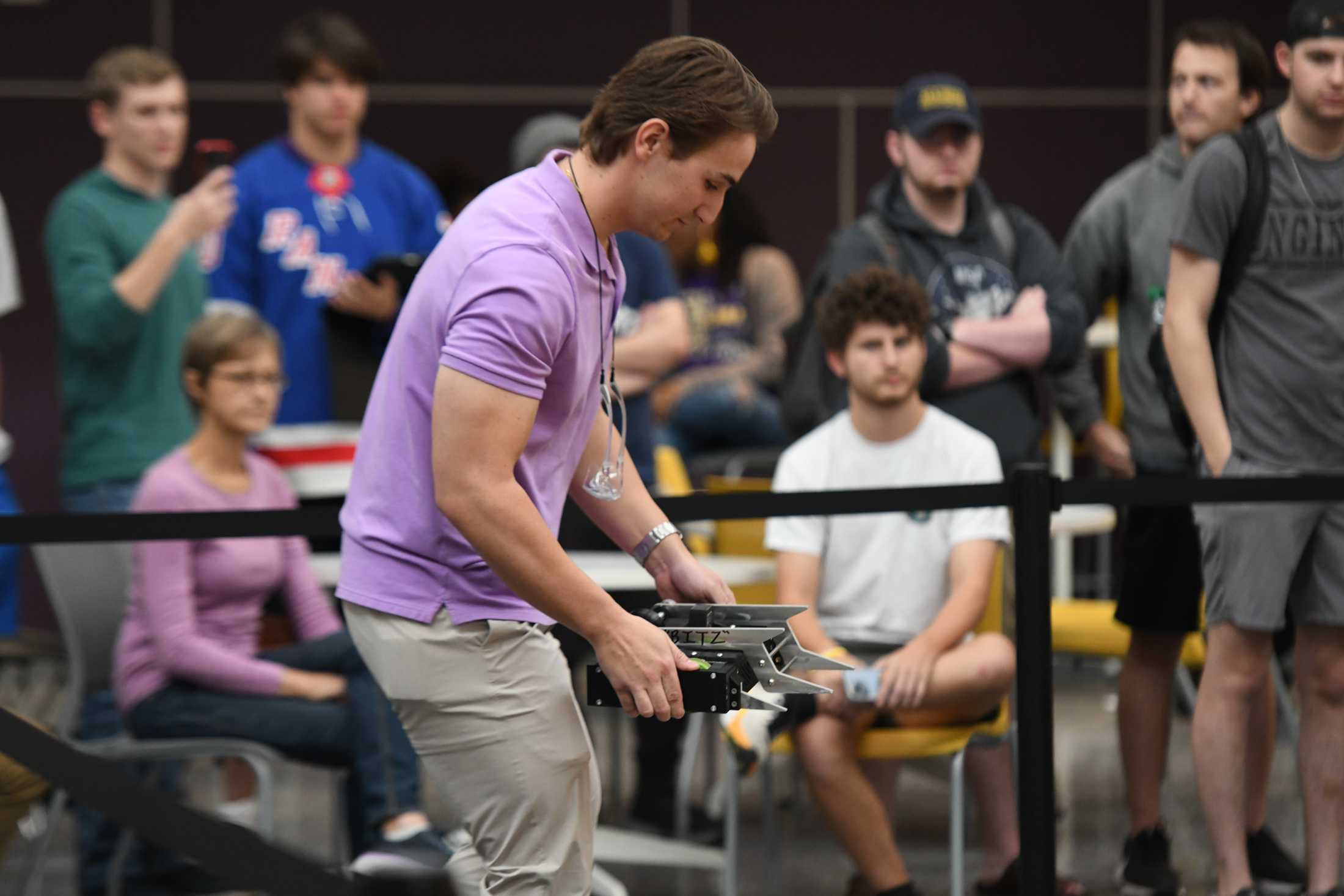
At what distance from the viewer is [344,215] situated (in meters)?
4.18

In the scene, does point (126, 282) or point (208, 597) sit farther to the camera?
point (126, 282)

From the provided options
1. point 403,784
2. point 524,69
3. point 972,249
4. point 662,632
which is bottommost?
point 403,784

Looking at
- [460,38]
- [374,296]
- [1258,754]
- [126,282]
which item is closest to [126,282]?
[126,282]

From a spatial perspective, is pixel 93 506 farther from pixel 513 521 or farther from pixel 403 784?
pixel 513 521

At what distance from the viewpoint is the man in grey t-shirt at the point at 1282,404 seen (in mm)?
3000

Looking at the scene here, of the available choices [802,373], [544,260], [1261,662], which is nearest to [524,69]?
[802,373]

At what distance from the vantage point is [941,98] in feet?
12.2

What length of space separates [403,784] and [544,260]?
1.65 meters

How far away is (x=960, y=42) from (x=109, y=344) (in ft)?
12.8

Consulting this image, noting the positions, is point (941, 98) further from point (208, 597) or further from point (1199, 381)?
point (208, 597)

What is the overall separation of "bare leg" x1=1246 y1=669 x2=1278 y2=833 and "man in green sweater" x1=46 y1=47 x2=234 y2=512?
2387mm

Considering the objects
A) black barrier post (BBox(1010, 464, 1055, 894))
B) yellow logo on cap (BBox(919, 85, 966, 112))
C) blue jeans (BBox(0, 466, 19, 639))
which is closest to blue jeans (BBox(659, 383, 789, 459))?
yellow logo on cap (BBox(919, 85, 966, 112))

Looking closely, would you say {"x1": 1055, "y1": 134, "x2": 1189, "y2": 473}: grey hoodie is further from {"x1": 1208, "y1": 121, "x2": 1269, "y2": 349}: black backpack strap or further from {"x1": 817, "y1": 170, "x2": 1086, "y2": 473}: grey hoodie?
{"x1": 1208, "y1": 121, "x2": 1269, "y2": 349}: black backpack strap

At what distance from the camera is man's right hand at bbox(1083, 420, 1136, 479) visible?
Result: 3.88m
